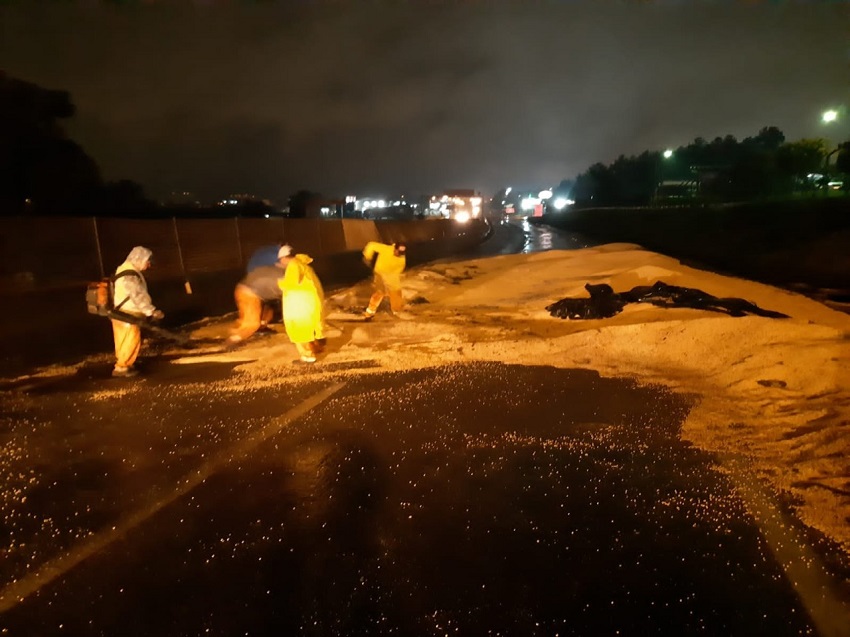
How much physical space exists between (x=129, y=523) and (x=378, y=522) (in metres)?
1.63

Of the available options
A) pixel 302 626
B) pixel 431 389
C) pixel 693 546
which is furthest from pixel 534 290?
pixel 302 626

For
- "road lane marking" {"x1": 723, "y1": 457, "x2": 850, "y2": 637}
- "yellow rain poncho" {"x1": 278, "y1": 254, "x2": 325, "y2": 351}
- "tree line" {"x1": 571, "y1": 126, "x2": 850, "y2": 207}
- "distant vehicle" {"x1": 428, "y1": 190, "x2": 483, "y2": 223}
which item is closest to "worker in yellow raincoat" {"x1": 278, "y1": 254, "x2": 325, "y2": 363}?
"yellow rain poncho" {"x1": 278, "y1": 254, "x2": 325, "y2": 351}

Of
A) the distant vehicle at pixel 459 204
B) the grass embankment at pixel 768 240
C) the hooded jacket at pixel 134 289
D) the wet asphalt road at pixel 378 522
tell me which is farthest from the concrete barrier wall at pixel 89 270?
the distant vehicle at pixel 459 204

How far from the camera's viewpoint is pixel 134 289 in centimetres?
877

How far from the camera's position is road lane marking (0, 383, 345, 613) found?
384cm

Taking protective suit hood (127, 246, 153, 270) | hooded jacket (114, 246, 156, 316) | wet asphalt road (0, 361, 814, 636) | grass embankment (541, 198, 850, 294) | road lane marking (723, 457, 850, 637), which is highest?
protective suit hood (127, 246, 153, 270)

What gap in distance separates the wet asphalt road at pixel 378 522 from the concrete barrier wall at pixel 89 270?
12.6 feet

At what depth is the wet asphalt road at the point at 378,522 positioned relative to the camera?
357cm

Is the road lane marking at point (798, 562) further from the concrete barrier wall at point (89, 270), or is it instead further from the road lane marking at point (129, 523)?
the concrete barrier wall at point (89, 270)

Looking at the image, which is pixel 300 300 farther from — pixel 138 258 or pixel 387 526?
pixel 387 526

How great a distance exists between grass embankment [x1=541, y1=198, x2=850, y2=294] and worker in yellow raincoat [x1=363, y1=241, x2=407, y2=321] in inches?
586

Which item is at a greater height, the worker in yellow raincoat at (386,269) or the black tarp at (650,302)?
the worker in yellow raincoat at (386,269)

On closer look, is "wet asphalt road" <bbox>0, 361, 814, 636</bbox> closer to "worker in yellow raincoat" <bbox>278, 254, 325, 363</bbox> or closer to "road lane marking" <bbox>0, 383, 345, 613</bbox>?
"road lane marking" <bbox>0, 383, 345, 613</bbox>

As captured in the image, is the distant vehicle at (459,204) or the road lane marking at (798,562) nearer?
the road lane marking at (798,562)
